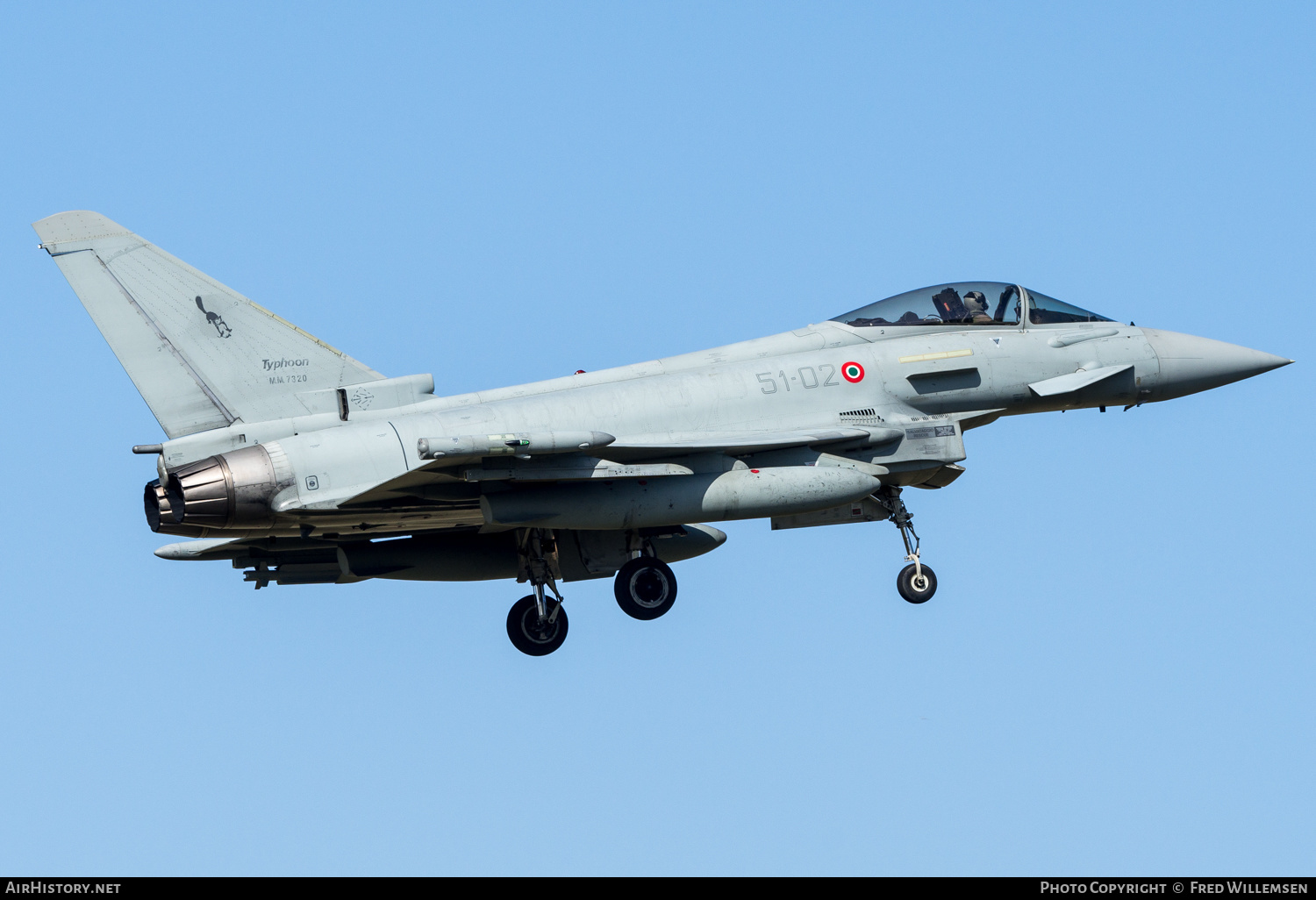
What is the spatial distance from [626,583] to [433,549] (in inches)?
110

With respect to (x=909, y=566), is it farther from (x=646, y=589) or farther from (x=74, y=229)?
(x=74, y=229)

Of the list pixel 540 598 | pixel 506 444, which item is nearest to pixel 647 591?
pixel 540 598

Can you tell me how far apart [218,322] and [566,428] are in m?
4.01

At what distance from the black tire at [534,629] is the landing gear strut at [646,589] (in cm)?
124

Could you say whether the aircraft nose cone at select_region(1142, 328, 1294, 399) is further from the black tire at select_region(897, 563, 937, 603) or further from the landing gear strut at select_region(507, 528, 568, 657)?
the landing gear strut at select_region(507, 528, 568, 657)

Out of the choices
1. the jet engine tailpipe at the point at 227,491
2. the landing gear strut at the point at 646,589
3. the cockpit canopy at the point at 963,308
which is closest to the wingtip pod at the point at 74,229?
the jet engine tailpipe at the point at 227,491

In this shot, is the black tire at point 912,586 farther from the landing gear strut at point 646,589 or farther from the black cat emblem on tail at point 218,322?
the black cat emblem on tail at point 218,322

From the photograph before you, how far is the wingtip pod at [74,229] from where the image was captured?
18062mm

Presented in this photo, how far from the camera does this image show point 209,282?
718 inches

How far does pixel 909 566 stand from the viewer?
1934cm

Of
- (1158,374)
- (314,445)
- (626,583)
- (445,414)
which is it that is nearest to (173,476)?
(314,445)

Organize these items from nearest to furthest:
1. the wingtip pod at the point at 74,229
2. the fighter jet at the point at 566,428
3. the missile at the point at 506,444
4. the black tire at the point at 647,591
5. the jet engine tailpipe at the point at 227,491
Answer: the missile at the point at 506,444 < the jet engine tailpipe at the point at 227,491 < the fighter jet at the point at 566,428 < the wingtip pod at the point at 74,229 < the black tire at the point at 647,591

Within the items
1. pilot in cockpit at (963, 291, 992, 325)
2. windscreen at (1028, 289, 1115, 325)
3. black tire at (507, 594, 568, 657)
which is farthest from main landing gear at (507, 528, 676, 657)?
windscreen at (1028, 289, 1115, 325)

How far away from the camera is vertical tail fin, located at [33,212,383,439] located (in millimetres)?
17766
